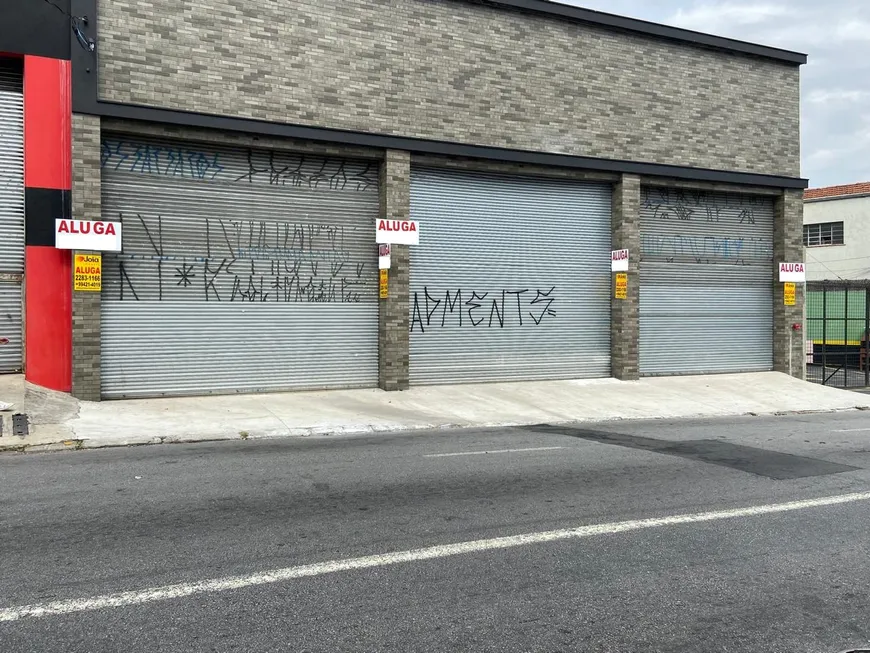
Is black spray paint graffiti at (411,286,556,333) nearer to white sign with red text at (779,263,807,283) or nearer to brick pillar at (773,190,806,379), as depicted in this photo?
white sign with red text at (779,263,807,283)

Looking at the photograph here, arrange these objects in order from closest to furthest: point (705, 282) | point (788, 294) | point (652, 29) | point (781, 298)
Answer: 1. point (652, 29)
2. point (705, 282)
3. point (788, 294)
4. point (781, 298)

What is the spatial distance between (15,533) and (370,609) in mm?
3080

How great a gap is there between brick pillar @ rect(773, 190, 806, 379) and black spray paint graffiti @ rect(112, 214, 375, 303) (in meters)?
12.0

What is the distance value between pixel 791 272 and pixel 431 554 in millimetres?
17569

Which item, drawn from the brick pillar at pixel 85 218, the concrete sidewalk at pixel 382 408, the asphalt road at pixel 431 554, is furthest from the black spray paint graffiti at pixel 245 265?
the asphalt road at pixel 431 554

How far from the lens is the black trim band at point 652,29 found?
1633 centimetres

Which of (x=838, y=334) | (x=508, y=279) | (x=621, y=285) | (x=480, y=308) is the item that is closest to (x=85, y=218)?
(x=480, y=308)

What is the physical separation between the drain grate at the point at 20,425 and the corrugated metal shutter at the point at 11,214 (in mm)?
2633

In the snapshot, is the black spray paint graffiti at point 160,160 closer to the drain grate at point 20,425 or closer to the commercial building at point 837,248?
the drain grate at point 20,425

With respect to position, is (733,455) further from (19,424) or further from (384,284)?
(19,424)

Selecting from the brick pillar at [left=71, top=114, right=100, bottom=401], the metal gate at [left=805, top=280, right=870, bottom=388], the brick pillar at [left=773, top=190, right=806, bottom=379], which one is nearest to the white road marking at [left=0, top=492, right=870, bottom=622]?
the brick pillar at [left=71, top=114, right=100, bottom=401]

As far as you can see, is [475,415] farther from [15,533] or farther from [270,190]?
[15,533]

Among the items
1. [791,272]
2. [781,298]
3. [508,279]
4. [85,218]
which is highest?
[85,218]

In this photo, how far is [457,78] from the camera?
1555 centimetres
